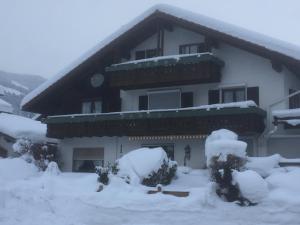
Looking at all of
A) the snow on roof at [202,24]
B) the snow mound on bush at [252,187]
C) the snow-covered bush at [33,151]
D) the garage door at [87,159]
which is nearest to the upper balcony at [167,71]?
the snow on roof at [202,24]

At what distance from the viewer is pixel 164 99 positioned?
22.4 meters

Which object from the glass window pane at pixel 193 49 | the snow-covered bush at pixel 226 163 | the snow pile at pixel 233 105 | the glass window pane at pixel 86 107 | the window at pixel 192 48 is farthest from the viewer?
the glass window pane at pixel 86 107

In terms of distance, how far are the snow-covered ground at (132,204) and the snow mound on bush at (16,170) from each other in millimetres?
1379

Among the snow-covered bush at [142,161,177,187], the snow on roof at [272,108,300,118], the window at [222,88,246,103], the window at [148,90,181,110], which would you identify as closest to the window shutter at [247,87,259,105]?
the window at [222,88,246,103]

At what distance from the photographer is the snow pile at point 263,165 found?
15.5m

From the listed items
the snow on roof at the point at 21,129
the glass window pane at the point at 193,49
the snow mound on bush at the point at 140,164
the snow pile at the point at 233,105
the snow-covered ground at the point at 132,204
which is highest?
the glass window pane at the point at 193,49

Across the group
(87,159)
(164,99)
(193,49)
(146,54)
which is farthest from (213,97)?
(87,159)

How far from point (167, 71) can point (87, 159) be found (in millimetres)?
6810

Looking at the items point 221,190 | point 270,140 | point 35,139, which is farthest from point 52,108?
point 221,190

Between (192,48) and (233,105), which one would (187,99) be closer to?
(192,48)

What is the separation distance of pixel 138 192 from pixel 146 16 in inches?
424

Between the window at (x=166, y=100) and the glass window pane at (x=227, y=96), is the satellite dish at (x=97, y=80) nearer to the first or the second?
the window at (x=166, y=100)

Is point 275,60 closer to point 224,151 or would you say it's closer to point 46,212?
point 224,151

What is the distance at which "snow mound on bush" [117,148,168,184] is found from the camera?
16.0 meters
